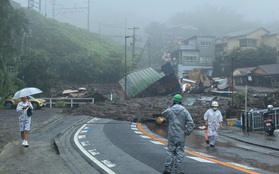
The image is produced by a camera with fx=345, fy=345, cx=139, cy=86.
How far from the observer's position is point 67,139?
12.2 metres

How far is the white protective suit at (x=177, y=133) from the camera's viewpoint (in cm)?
684

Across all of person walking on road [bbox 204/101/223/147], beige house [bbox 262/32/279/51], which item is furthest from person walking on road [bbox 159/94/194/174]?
beige house [bbox 262/32/279/51]

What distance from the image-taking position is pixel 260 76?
53.9m

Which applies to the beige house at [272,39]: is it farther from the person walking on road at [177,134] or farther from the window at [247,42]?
the person walking on road at [177,134]

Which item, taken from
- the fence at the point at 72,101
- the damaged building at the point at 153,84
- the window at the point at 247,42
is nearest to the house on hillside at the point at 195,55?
the window at the point at 247,42

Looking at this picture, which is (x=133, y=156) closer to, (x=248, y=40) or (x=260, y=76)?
(x=260, y=76)

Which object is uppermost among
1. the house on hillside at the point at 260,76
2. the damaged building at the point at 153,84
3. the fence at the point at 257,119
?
the house on hillside at the point at 260,76

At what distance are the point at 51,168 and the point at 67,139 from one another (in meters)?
4.75

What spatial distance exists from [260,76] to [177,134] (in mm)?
50439

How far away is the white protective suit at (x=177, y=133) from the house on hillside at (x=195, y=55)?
62.6m

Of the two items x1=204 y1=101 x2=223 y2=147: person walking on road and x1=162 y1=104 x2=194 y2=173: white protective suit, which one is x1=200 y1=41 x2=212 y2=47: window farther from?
x1=162 y1=104 x2=194 y2=173: white protective suit

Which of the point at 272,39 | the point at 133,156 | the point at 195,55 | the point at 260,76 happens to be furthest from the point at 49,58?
the point at 133,156

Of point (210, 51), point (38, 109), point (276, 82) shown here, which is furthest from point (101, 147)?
Answer: point (210, 51)

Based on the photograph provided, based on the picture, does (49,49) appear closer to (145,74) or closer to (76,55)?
(76,55)
